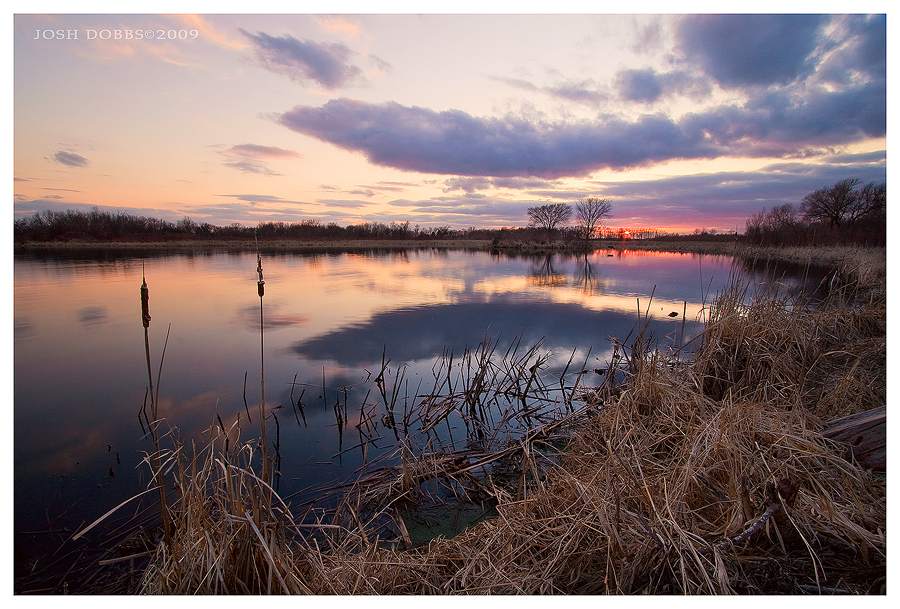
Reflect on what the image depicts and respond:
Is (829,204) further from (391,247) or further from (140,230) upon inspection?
(140,230)

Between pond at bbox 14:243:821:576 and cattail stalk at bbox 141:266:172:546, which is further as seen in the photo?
pond at bbox 14:243:821:576

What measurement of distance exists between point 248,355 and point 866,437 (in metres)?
7.53

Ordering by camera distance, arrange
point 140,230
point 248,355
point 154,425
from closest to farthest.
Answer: point 154,425 → point 248,355 → point 140,230

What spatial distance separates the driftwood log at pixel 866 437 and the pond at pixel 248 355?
2249mm

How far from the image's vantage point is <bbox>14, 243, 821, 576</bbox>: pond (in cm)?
366

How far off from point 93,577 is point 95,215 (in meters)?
47.1

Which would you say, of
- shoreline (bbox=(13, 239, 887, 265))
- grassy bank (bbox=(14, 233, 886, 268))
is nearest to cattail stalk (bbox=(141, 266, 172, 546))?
grassy bank (bbox=(14, 233, 886, 268))

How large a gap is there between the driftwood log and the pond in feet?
7.38

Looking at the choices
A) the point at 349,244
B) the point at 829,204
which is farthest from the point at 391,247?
the point at 829,204

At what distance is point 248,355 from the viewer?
6770mm

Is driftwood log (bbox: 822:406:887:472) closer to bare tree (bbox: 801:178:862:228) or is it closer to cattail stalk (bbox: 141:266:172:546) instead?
cattail stalk (bbox: 141:266:172:546)

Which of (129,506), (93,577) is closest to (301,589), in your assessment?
(93,577)

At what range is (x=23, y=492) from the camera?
3350mm
